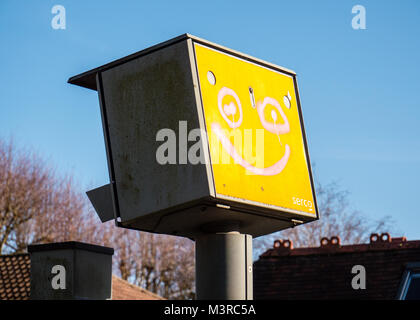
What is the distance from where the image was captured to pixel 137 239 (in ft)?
136

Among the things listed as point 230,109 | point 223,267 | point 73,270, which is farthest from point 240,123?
point 73,270

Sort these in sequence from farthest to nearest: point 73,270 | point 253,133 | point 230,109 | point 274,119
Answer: point 73,270, point 274,119, point 253,133, point 230,109

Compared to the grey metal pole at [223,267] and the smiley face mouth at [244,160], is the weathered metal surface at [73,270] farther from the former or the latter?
the smiley face mouth at [244,160]

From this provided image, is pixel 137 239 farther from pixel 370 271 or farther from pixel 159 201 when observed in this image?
pixel 159 201

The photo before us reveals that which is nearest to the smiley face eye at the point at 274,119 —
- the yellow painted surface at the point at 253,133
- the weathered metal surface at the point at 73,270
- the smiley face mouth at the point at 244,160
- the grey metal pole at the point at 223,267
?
the yellow painted surface at the point at 253,133

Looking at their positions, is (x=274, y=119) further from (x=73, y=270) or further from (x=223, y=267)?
(x=73, y=270)

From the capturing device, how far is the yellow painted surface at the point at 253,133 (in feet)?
12.3

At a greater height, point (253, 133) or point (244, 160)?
point (253, 133)

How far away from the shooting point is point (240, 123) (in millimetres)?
3879

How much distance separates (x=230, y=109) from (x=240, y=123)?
0.30ft

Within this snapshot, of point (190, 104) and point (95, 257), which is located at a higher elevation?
point (190, 104)
